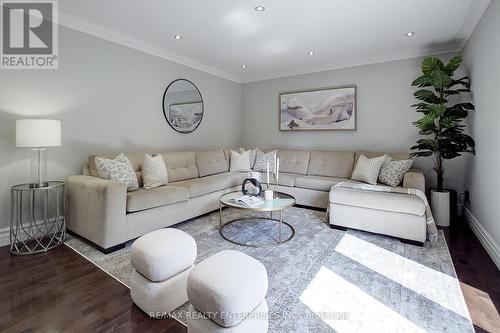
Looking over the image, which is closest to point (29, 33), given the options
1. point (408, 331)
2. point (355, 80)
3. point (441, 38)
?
point (408, 331)

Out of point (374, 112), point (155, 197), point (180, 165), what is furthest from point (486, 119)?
point (180, 165)

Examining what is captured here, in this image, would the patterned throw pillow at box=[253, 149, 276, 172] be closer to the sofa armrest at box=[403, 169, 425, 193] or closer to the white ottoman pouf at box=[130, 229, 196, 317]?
the sofa armrest at box=[403, 169, 425, 193]

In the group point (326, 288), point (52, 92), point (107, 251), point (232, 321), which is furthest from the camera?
point (52, 92)

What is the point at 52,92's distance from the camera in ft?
9.04

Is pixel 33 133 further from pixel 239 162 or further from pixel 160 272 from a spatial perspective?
pixel 239 162

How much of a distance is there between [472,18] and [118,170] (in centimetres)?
424

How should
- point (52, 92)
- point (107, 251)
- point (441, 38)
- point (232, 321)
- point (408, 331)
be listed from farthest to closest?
point (441, 38)
point (52, 92)
point (107, 251)
point (408, 331)
point (232, 321)

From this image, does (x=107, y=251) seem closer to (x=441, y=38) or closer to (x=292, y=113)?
(x=292, y=113)

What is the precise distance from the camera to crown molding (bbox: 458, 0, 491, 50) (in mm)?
2424

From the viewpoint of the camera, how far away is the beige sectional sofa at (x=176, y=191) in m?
2.37

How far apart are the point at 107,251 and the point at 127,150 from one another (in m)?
1.61

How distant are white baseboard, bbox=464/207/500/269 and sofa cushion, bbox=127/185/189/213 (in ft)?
10.2

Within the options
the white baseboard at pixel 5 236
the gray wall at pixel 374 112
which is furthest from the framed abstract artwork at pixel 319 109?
the white baseboard at pixel 5 236

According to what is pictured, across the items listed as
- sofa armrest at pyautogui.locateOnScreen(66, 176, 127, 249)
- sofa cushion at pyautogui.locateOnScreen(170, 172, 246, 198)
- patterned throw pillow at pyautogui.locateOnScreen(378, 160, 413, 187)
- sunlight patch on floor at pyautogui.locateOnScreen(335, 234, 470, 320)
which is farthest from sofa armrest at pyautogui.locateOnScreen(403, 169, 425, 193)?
sofa armrest at pyautogui.locateOnScreen(66, 176, 127, 249)
